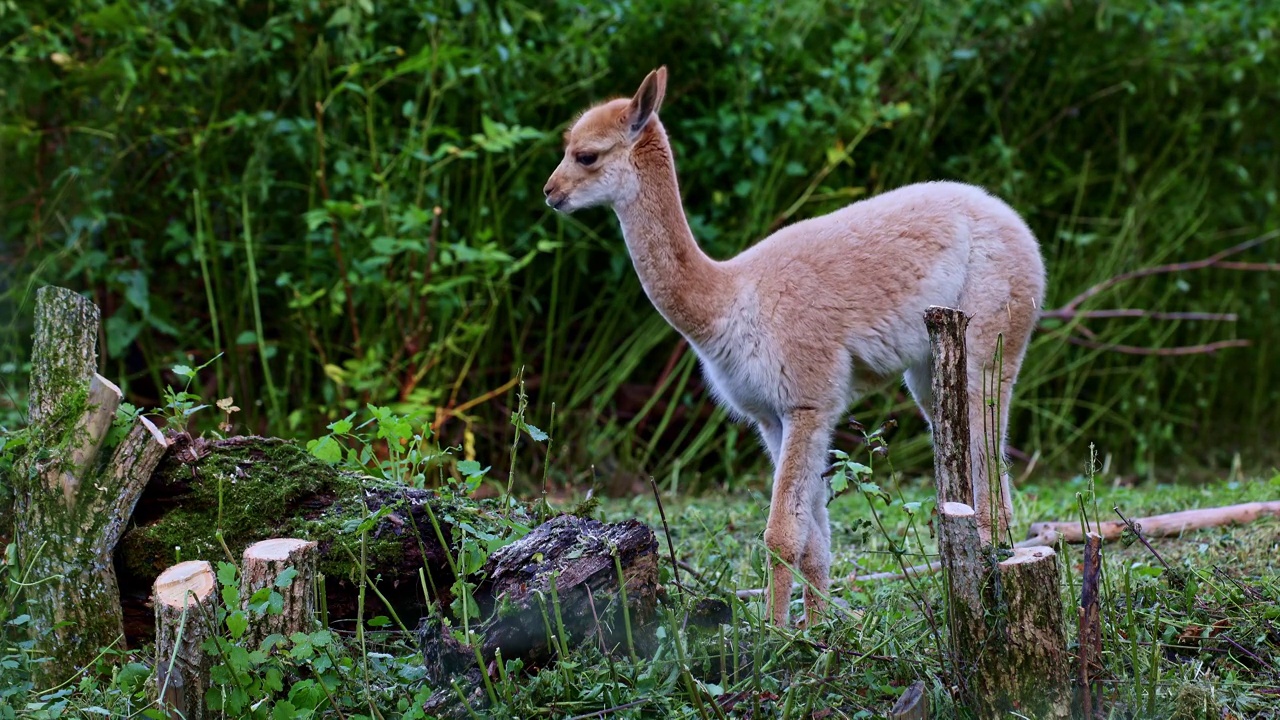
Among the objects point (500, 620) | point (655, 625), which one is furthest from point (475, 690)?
point (655, 625)

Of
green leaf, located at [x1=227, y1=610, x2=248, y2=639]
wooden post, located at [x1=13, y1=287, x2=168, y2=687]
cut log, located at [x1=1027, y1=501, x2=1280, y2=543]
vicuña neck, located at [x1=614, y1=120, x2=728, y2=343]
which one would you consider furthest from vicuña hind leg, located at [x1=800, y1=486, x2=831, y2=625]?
wooden post, located at [x1=13, y1=287, x2=168, y2=687]

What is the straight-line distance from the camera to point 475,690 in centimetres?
262

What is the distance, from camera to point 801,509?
12.1 ft

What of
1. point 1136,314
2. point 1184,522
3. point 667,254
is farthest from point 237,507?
point 1136,314

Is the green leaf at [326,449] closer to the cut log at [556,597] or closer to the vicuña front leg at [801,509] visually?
the cut log at [556,597]

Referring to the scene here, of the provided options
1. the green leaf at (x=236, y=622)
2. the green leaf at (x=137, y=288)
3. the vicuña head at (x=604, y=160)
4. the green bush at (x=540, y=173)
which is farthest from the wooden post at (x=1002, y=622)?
the green leaf at (x=137, y=288)

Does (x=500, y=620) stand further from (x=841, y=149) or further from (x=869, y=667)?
(x=841, y=149)

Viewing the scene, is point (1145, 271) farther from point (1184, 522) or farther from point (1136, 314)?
point (1184, 522)

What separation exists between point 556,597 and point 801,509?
1.30 metres

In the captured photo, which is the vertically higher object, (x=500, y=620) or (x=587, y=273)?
(x=587, y=273)

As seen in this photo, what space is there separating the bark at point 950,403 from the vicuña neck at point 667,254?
5.13ft

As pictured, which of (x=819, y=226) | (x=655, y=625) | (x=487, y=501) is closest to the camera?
(x=655, y=625)

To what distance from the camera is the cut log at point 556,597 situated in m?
2.69

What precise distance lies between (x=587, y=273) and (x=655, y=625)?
167 inches
